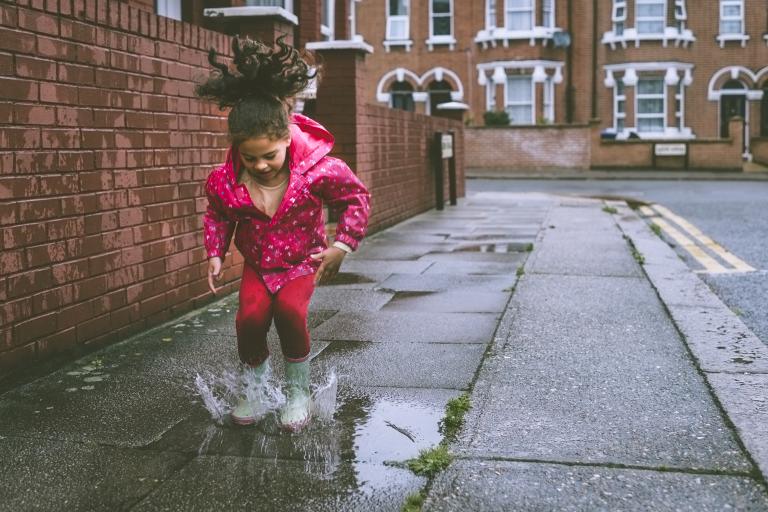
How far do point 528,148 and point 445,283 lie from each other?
24.7 metres

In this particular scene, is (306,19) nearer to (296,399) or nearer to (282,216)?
(282,216)

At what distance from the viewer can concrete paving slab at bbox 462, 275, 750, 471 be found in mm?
3418

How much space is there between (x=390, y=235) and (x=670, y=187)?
44.6 feet

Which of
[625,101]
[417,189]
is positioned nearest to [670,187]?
[417,189]

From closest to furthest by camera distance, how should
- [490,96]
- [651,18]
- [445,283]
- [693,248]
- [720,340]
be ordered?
[720,340] → [445,283] → [693,248] → [651,18] → [490,96]

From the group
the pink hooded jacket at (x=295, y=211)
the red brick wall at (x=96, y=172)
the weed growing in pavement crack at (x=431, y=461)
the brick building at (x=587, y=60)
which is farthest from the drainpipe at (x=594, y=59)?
the weed growing in pavement crack at (x=431, y=461)

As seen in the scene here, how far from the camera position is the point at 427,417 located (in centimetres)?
386

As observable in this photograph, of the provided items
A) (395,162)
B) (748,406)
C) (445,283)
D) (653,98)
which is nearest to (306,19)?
(395,162)

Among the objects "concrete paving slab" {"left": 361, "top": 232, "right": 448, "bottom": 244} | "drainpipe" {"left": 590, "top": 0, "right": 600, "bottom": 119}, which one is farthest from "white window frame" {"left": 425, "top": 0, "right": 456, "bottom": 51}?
"concrete paving slab" {"left": 361, "top": 232, "right": 448, "bottom": 244}

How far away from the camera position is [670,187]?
22.9m

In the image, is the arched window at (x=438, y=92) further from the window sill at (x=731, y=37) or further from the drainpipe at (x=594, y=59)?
the window sill at (x=731, y=37)

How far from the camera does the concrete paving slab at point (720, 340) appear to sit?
4.69 metres

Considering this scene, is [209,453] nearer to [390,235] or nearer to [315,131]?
[315,131]

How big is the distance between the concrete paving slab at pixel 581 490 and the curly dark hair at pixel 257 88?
1434mm
